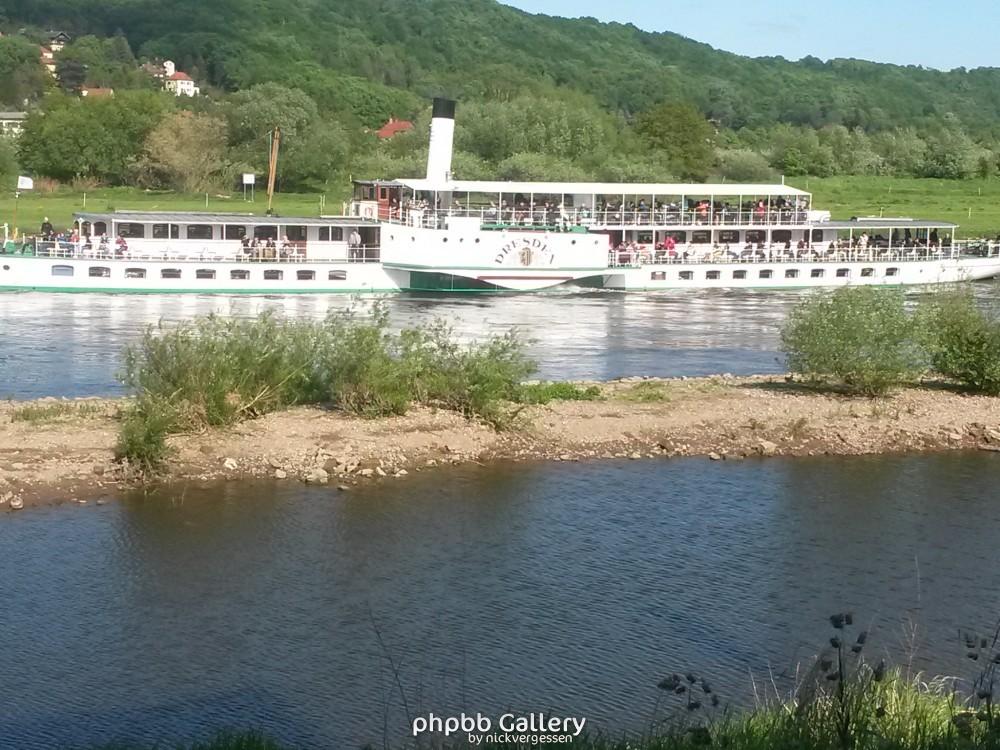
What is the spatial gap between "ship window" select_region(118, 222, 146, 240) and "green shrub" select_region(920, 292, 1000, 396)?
88.1 ft

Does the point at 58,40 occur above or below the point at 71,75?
above

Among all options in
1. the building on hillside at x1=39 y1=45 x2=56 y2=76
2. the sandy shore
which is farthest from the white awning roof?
the building on hillside at x1=39 y1=45 x2=56 y2=76

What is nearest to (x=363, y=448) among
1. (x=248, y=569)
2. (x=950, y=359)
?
(x=248, y=569)

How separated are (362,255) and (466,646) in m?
33.9

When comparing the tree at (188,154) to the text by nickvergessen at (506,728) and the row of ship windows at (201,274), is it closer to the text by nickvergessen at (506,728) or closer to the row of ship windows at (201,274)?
the row of ship windows at (201,274)

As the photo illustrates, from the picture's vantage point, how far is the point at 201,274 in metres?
46.2

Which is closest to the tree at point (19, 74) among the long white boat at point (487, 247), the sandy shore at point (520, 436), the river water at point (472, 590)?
the long white boat at point (487, 247)

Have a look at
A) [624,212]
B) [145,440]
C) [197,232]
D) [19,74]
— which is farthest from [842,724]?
[19,74]

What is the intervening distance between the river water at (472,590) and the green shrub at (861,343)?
2907 millimetres

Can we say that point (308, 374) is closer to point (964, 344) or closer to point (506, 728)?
point (964, 344)

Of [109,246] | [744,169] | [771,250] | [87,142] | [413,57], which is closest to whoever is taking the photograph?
[109,246]

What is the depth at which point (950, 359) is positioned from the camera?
92.9ft

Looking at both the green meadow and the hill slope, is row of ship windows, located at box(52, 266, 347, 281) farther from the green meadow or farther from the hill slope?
the hill slope

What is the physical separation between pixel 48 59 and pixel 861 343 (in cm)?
16058
